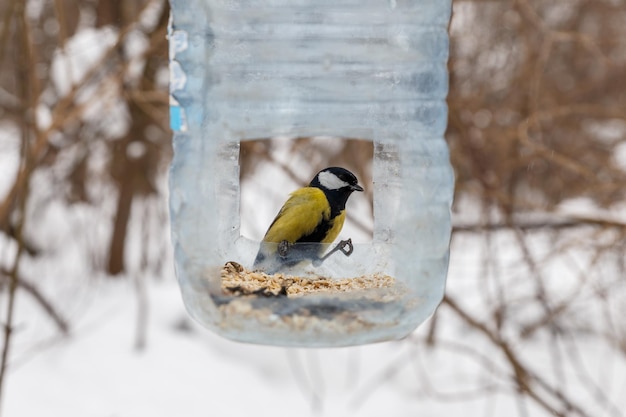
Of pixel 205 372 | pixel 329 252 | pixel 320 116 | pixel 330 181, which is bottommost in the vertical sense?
pixel 205 372

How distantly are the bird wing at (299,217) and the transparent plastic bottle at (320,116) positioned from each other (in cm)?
7

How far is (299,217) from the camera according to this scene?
5.35ft

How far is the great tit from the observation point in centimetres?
161

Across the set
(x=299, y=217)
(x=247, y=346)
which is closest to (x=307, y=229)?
(x=299, y=217)

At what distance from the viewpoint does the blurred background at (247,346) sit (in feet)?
13.4

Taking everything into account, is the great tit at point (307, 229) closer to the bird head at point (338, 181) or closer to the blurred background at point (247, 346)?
the bird head at point (338, 181)

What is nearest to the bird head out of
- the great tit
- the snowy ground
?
the great tit

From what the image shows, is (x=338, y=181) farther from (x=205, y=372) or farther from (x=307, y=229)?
(x=205, y=372)

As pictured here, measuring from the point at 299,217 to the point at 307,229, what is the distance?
0.11ft

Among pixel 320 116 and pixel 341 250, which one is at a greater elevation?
pixel 320 116

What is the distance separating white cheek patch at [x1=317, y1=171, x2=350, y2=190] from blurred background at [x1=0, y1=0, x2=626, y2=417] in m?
1.67

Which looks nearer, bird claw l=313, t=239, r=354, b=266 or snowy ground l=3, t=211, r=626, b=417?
bird claw l=313, t=239, r=354, b=266

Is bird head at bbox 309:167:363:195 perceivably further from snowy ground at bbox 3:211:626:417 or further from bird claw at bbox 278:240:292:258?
snowy ground at bbox 3:211:626:417

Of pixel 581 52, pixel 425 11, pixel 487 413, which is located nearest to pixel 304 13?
pixel 425 11
